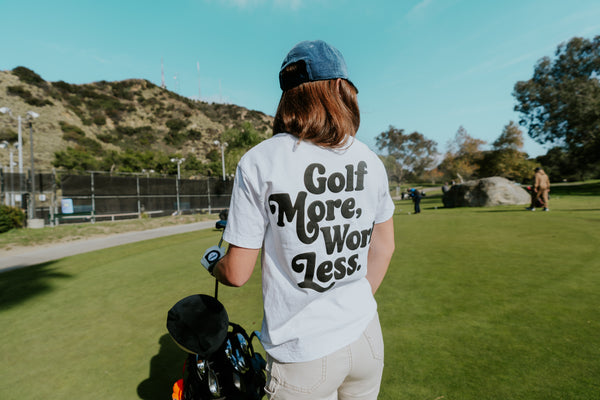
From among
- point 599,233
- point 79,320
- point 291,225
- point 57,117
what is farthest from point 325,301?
point 57,117

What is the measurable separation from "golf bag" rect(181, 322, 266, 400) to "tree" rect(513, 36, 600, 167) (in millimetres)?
37852

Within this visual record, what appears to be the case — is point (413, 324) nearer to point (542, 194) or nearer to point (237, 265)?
point (237, 265)

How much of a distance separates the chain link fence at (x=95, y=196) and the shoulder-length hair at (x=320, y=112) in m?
18.3

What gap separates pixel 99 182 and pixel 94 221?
2110 millimetres

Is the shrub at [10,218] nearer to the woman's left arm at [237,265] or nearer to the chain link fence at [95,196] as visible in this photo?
the chain link fence at [95,196]

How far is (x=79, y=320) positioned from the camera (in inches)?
156

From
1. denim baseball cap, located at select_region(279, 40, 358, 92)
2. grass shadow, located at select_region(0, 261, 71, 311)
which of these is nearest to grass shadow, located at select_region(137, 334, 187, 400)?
denim baseball cap, located at select_region(279, 40, 358, 92)

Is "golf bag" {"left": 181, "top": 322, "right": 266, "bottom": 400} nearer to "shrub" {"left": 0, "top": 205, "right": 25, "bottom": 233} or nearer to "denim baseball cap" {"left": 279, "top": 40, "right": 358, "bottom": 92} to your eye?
"denim baseball cap" {"left": 279, "top": 40, "right": 358, "bottom": 92}

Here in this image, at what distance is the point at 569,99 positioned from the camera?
1180 inches

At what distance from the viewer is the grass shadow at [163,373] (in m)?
2.46

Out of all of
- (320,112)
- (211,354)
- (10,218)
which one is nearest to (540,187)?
(320,112)

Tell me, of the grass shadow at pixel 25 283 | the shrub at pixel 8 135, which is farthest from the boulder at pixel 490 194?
the shrub at pixel 8 135

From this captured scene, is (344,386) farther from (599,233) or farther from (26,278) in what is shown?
(599,233)

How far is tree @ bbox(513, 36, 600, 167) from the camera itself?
95.5 ft
